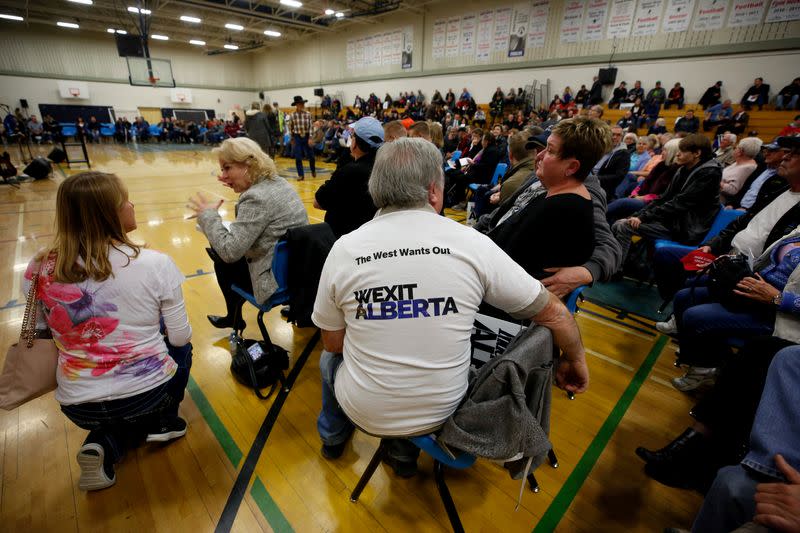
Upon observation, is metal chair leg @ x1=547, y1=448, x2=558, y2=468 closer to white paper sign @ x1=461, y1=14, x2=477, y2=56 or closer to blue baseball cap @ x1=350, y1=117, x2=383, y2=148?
blue baseball cap @ x1=350, y1=117, x2=383, y2=148

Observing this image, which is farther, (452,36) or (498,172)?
(452,36)

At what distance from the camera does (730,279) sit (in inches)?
77.7

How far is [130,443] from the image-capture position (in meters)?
1.80

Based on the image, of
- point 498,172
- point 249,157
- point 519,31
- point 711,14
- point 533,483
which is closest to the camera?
point 533,483

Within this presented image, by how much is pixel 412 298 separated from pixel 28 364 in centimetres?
155

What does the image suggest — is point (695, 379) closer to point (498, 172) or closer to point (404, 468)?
point (404, 468)

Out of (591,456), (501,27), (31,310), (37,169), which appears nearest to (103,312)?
(31,310)

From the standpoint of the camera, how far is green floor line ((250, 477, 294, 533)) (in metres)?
1.45

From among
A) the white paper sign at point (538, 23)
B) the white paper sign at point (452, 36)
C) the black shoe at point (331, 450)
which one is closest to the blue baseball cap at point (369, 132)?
the black shoe at point (331, 450)

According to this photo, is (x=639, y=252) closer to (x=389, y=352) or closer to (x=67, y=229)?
(x=389, y=352)

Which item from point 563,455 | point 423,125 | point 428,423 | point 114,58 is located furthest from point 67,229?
point 114,58

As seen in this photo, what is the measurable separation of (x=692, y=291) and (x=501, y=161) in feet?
14.7

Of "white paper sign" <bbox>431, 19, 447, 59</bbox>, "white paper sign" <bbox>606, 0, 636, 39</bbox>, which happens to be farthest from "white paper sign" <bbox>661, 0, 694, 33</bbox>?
"white paper sign" <bbox>431, 19, 447, 59</bbox>

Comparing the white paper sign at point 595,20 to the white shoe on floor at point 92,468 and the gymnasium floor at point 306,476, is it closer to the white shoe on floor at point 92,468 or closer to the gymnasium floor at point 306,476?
the gymnasium floor at point 306,476
